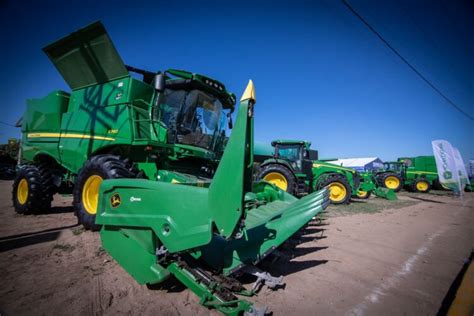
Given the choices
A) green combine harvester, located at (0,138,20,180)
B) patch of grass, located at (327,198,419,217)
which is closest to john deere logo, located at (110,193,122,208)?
patch of grass, located at (327,198,419,217)

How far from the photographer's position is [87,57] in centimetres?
451

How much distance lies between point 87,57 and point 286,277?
18.1 feet

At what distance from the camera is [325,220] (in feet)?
18.5

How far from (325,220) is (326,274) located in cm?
327

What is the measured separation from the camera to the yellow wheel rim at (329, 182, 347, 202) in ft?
29.1

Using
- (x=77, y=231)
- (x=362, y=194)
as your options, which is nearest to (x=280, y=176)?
(x=77, y=231)

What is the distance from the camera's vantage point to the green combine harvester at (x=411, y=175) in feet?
54.7

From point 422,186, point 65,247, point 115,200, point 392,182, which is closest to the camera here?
point 115,200

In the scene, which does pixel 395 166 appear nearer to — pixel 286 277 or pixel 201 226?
pixel 286 277

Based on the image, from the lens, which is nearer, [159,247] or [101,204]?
[159,247]

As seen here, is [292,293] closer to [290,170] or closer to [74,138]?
[74,138]

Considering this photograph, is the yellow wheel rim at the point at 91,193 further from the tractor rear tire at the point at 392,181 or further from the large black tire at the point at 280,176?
the tractor rear tire at the point at 392,181

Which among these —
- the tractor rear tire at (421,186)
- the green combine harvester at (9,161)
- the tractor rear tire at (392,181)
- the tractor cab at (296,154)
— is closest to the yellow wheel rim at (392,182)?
the tractor rear tire at (392,181)

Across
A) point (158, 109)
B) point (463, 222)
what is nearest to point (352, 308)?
point (158, 109)
